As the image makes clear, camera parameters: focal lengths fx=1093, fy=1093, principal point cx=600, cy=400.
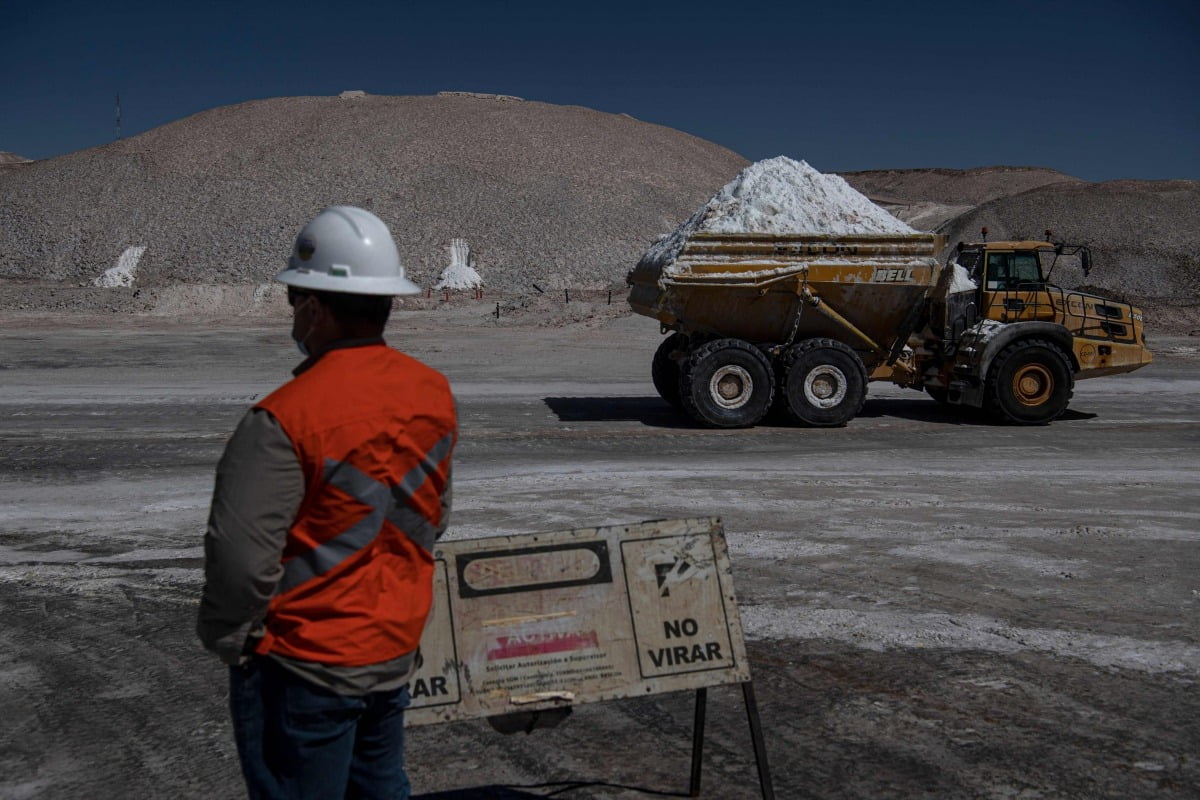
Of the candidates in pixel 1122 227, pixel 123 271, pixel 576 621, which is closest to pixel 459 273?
pixel 123 271

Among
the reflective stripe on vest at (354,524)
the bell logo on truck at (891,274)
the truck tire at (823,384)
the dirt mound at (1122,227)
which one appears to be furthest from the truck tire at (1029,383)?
the dirt mound at (1122,227)

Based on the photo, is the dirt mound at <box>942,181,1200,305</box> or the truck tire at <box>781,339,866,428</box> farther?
the dirt mound at <box>942,181,1200,305</box>

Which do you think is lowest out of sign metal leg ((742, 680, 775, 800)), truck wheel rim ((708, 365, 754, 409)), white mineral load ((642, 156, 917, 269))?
sign metal leg ((742, 680, 775, 800))

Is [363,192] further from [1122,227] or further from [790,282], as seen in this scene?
[790,282]

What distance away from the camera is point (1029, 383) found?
14305mm

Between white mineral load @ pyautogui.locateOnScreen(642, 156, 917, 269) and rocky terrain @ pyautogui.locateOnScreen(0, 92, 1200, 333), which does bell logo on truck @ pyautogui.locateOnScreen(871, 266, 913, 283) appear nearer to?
white mineral load @ pyautogui.locateOnScreen(642, 156, 917, 269)

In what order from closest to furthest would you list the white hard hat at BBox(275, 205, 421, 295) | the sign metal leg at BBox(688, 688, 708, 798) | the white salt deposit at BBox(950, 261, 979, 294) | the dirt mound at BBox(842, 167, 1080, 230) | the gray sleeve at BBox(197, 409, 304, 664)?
the gray sleeve at BBox(197, 409, 304, 664) < the white hard hat at BBox(275, 205, 421, 295) < the sign metal leg at BBox(688, 688, 708, 798) < the white salt deposit at BBox(950, 261, 979, 294) < the dirt mound at BBox(842, 167, 1080, 230)

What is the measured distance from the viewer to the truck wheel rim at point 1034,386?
14.3 m

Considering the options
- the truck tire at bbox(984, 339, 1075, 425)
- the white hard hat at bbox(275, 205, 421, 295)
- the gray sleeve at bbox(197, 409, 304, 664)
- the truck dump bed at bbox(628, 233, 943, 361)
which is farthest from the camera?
the truck tire at bbox(984, 339, 1075, 425)

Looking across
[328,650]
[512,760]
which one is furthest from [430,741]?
[328,650]

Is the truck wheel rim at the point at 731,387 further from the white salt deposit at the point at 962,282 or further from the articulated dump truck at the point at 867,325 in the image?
the white salt deposit at the point at 962,282

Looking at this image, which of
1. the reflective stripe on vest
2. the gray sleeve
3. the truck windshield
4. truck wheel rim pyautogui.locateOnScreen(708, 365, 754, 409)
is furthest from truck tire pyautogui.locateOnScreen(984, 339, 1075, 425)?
the gray sleeve

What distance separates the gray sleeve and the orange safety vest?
1.5 inches

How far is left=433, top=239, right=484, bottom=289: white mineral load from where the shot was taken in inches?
1841
